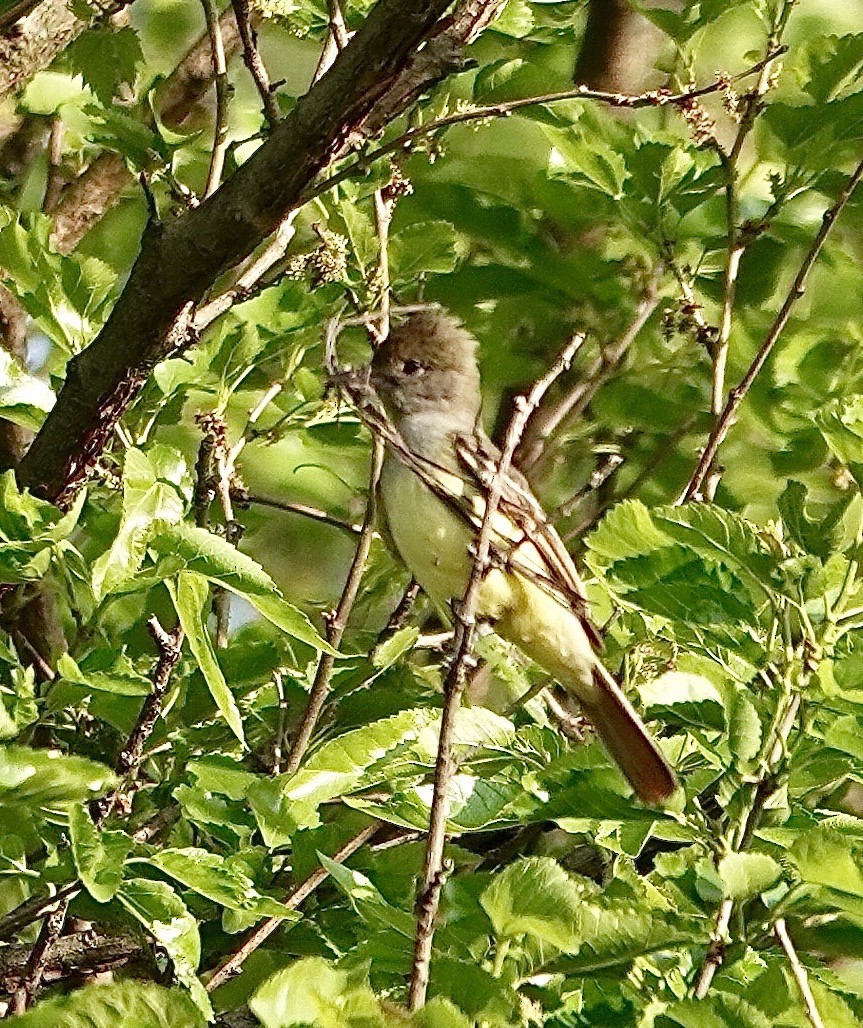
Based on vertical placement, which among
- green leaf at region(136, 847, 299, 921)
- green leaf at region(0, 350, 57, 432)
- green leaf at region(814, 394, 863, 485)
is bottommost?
green leaf at region(136, 847, 299, 921)

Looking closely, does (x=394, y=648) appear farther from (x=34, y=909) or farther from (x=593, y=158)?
(x=593, y=158)

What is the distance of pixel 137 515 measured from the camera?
2.32 m

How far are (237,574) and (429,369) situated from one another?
5.03 feet

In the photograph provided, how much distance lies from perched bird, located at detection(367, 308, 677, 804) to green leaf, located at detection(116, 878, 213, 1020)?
0.70 meters

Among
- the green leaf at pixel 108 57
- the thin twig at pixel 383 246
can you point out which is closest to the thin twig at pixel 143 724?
the thin twig at pixel 383 246

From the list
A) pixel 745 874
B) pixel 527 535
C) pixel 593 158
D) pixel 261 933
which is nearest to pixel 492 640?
pixel 527 535

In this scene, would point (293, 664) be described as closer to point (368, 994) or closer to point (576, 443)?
point (576, 443)

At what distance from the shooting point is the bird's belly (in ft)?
10.3

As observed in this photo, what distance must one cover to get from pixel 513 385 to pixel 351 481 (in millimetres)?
416

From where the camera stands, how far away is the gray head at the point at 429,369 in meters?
3.55

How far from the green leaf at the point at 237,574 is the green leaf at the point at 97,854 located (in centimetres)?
33

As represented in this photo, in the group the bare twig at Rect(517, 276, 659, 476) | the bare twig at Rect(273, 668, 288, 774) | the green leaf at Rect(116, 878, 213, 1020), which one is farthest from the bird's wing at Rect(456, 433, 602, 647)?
the green leaf at Rect(116, 878, 213, 1020)

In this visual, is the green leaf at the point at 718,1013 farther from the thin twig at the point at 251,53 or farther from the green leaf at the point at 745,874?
the thin twig at the point at 251,53

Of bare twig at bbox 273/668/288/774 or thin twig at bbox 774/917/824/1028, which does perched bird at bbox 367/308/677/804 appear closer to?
bare twig at bbox 273/668/288/774
